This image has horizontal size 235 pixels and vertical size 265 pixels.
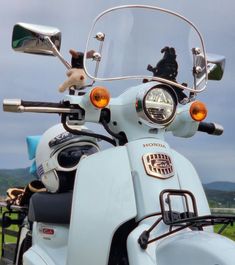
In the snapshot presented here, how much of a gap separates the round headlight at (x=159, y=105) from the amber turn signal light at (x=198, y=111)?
149 mm

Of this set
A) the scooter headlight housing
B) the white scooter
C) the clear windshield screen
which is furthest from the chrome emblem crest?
the clear windshield screen

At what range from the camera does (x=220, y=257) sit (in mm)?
2000

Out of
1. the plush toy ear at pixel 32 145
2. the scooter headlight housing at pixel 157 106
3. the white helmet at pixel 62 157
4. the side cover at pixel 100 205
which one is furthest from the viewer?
the plush toy ear at pixel 32 145

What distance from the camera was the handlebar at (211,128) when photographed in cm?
305

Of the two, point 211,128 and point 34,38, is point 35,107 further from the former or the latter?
point 211,128

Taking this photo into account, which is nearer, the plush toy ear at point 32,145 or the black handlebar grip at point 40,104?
the black handlebar grip at point 40,104

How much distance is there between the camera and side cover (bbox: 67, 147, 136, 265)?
246 centimetres

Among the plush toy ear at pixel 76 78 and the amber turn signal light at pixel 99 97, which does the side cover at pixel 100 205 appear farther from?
the plush toy ear at pixel 76 78

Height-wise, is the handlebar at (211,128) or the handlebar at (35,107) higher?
the handlebar at (35,107)

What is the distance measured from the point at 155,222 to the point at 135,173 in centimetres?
27

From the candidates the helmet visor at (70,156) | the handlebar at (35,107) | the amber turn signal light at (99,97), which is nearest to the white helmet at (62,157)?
the helmet visor at (70,156)

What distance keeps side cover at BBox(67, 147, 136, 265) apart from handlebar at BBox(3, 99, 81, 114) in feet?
0.89

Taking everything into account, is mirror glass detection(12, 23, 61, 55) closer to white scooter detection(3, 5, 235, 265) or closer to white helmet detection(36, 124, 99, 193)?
white scooter detection(3, 5, 235, 265)

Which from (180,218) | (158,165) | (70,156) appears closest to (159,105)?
(158,165)
